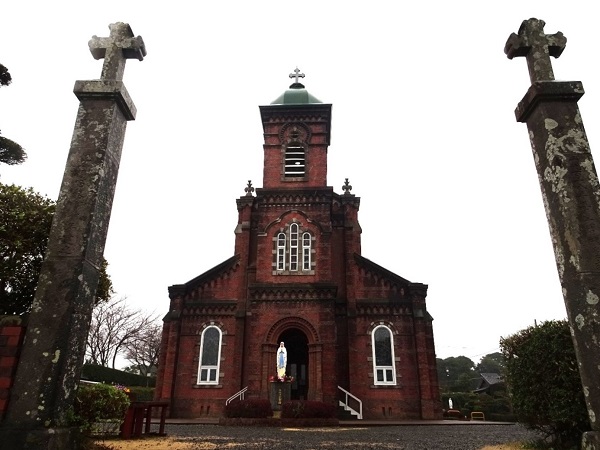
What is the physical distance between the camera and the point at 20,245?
956cm

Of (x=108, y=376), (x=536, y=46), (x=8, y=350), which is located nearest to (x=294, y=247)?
(x=536, y=46)

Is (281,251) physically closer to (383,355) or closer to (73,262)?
(383,355)

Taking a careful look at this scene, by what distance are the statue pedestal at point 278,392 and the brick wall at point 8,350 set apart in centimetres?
1611

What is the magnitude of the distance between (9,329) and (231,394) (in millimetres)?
18658

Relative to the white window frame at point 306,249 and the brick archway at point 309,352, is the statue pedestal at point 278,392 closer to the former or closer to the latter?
the brick archway at point 309,352

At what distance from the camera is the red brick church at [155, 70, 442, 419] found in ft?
71.7

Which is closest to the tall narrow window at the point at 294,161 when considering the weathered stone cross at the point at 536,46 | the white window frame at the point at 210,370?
the white window frame at the point at 210,370

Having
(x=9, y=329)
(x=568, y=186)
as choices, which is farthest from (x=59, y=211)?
(x=568, y=186)

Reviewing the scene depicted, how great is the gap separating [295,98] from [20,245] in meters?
22.0

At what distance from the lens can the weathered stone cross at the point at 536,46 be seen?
6.50 meters

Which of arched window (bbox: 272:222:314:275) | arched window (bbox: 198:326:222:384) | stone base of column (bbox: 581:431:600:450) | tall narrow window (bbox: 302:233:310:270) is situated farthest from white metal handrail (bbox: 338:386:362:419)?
stone base of column (bbox: 581:431:600:450)

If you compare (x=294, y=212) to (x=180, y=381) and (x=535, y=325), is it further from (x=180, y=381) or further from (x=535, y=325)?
(x=535, y=325)

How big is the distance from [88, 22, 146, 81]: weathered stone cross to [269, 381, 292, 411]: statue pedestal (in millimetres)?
16645

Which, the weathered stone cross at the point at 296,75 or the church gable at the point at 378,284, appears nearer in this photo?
the church gable at the point at 378,284
